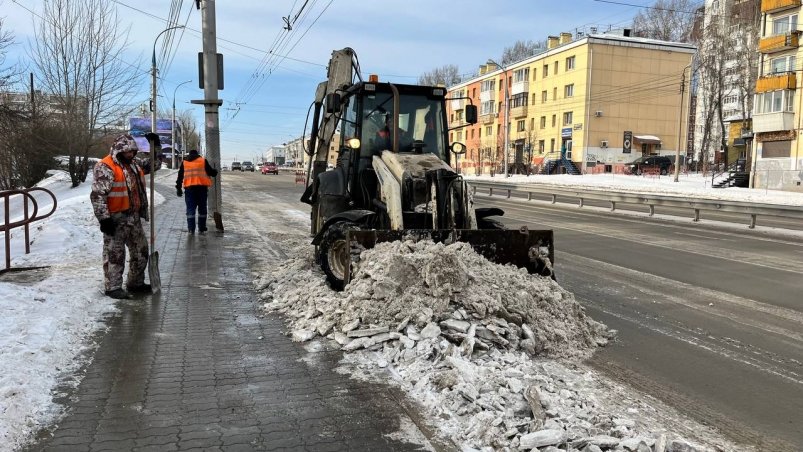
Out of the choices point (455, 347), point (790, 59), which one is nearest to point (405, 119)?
point (455, 347)

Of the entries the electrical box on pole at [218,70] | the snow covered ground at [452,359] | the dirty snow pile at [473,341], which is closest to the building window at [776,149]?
the electrical box on pole at [218,70]

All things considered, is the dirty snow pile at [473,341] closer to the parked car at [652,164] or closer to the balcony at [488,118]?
the parked car at [652,164]

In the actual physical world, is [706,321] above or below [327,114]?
A: below

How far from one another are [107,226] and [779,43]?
42.9 meters

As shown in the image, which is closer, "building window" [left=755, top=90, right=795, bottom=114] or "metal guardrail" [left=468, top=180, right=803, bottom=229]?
"metal guardrail" [left=468, top=180, right=803, bottom=229]

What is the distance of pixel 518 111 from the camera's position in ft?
219

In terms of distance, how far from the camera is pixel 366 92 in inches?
313

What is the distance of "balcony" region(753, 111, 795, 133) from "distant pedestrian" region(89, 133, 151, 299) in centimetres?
4019

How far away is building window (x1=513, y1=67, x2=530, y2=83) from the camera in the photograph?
65750mm

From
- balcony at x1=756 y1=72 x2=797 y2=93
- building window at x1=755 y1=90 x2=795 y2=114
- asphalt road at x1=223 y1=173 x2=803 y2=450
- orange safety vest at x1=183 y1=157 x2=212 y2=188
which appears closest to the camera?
asphalt road at x1=223 y1=173 x2=803 y2=450

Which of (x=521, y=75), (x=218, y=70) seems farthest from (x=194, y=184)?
(x=521, y=75)

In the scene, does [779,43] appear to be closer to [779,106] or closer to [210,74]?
[779,106]

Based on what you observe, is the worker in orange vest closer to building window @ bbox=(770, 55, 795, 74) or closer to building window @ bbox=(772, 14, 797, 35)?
building window @ bbox=(770, 55, 795, 74)

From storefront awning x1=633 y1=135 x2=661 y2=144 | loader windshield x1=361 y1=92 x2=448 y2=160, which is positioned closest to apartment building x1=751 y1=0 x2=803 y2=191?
storefront awning x1=633 y1=135 x2=661 y2=144
